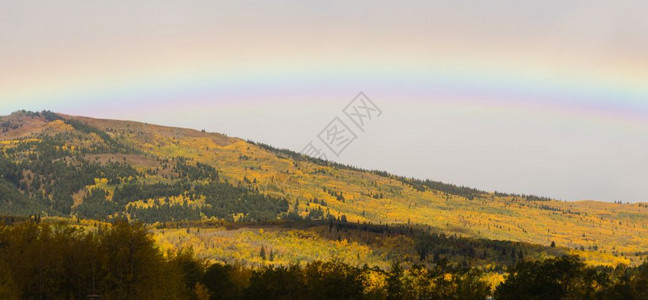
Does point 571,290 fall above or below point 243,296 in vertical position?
above

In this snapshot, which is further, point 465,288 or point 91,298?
point 465,288

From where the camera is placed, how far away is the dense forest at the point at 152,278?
101 m

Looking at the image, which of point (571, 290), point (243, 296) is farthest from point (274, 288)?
point (571, 290)

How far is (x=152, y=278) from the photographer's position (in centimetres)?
10094

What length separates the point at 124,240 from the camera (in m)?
102

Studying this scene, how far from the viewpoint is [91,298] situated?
10025 centimetres

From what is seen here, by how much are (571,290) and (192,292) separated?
7486cm

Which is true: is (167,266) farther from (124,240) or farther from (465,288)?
(465,288)

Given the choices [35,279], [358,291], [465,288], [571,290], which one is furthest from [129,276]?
[571,290]

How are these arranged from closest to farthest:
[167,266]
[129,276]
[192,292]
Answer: [129,276] < [167,266] < [192,292]

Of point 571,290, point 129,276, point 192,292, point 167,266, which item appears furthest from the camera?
point 192,292

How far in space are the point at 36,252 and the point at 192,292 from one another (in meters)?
37.2

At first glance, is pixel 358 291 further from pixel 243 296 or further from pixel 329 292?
pixel 243 296

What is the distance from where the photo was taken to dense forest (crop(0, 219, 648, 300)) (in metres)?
101
